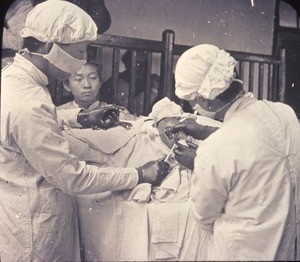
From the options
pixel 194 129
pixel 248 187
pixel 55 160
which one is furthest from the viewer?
pixel 194 129

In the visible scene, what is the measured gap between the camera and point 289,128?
1.28 m

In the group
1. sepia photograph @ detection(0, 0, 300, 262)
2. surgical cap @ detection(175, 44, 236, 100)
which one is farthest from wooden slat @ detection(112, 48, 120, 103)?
surgical cap @ detection(175, 44, 236, 100)

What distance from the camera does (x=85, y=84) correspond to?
1545 millimetres

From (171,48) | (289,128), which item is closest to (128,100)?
(171,48)

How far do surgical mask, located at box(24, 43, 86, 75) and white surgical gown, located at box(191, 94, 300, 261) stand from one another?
47 centimetres

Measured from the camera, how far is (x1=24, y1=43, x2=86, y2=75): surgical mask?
1.38 m

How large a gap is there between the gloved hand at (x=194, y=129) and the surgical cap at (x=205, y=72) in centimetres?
28

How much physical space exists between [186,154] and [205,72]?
0.29 meters

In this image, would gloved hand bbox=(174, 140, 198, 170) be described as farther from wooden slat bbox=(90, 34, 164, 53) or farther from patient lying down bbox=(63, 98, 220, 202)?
wooden slat bbox=(90, 34, 164, 53)

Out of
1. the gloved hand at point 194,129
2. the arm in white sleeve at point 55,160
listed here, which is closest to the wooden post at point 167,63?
the gloved hand at point 194,129

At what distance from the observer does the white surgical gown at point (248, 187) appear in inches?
46.4

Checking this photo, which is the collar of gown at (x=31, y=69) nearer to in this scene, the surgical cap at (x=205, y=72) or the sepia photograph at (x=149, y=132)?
the sepia photograph at (x=149, y=132)

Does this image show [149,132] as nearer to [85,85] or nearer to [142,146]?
[142,146]

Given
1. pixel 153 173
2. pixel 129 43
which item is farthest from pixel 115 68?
pixel 153 173
